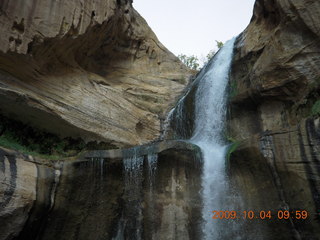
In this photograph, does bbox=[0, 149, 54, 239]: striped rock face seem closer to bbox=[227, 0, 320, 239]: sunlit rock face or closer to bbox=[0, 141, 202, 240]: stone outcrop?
bbox=[0, 141, 202, 240]: stone outcrop

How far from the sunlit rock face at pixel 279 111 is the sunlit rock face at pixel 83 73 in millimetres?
3991

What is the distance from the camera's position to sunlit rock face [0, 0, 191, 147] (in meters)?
8.10

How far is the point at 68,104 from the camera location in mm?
9508

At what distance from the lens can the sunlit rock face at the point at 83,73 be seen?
810 centimetres

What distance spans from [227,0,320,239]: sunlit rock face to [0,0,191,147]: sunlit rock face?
3.99 m

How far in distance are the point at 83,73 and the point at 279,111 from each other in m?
7.45

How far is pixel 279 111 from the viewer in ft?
32.9

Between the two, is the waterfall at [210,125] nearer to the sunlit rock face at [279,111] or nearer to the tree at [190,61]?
the sunlit rock face at [279,111]

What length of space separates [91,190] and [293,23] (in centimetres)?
805

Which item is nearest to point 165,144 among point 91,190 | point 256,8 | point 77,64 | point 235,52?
point 91,190
